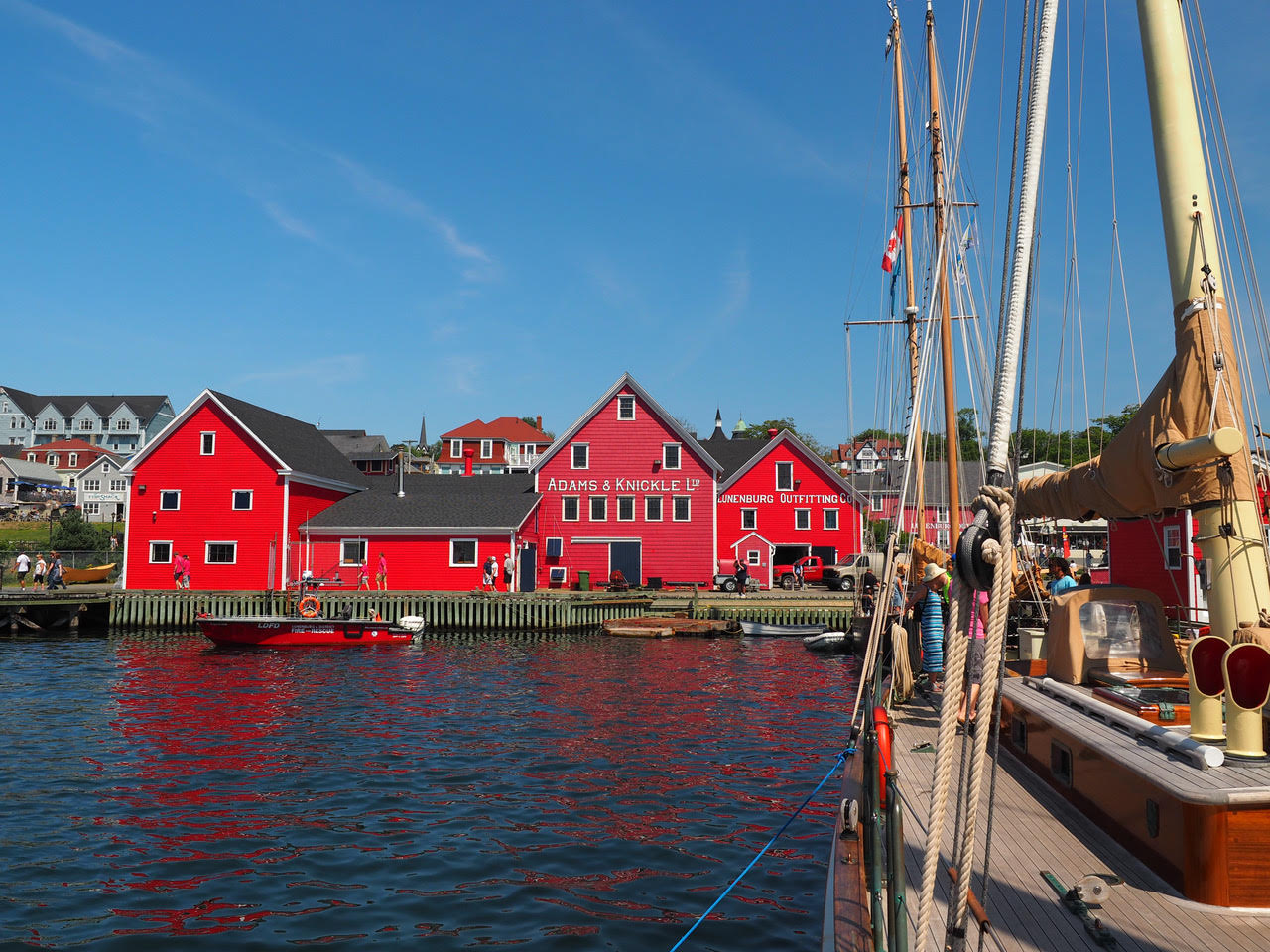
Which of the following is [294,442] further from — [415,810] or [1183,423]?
[1183,423]

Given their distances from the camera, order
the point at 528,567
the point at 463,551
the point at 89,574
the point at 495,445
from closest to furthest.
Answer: the point at 463,551
the point at 528,567
the point at 89,574
the point at 495,445

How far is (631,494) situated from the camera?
48156mm

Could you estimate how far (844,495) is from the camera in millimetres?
49344

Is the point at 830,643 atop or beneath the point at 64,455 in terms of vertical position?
beneath

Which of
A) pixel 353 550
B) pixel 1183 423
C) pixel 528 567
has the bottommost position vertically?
pixel 528 567

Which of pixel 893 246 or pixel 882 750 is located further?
pixel 893 246

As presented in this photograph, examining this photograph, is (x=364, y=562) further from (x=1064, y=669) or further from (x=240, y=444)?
(x=1064, y=669)

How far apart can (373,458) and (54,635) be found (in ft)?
102

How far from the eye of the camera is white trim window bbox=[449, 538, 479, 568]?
150 ft

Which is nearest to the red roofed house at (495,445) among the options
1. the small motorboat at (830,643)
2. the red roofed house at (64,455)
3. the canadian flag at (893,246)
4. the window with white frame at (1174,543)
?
the red roofed house at (64,455)

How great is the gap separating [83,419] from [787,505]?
118m

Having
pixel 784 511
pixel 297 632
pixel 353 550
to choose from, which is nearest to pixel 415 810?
pixel 297 632

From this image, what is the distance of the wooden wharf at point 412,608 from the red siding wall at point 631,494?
17.2ft

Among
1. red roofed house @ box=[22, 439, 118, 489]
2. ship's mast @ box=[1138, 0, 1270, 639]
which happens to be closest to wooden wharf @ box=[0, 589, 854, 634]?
ship's mast @ box=[1138, 0, 1270, 639]
